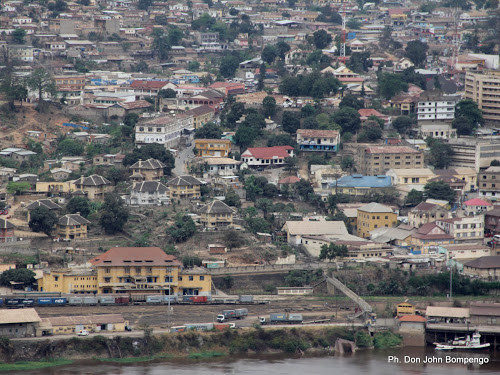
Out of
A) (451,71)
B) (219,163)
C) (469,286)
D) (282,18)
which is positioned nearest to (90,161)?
(219,163)

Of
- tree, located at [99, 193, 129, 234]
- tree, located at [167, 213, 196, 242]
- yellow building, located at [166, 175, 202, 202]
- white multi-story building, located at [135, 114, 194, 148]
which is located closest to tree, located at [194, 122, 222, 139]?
white multi-story building, located at [135, 114, 194, 148]

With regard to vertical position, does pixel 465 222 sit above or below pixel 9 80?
below

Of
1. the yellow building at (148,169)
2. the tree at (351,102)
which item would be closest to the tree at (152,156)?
the yellow building at (148,169)

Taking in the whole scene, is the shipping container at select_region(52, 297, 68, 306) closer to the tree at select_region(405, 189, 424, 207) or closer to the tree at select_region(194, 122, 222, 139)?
the tree at select_region(194, 122, 222, 139)

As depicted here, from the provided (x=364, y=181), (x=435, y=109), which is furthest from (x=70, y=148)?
(x=435, y=109)

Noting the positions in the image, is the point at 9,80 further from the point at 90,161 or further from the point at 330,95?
the point at 330,95

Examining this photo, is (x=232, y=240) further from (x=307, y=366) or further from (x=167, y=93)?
(x=167, y=93)
